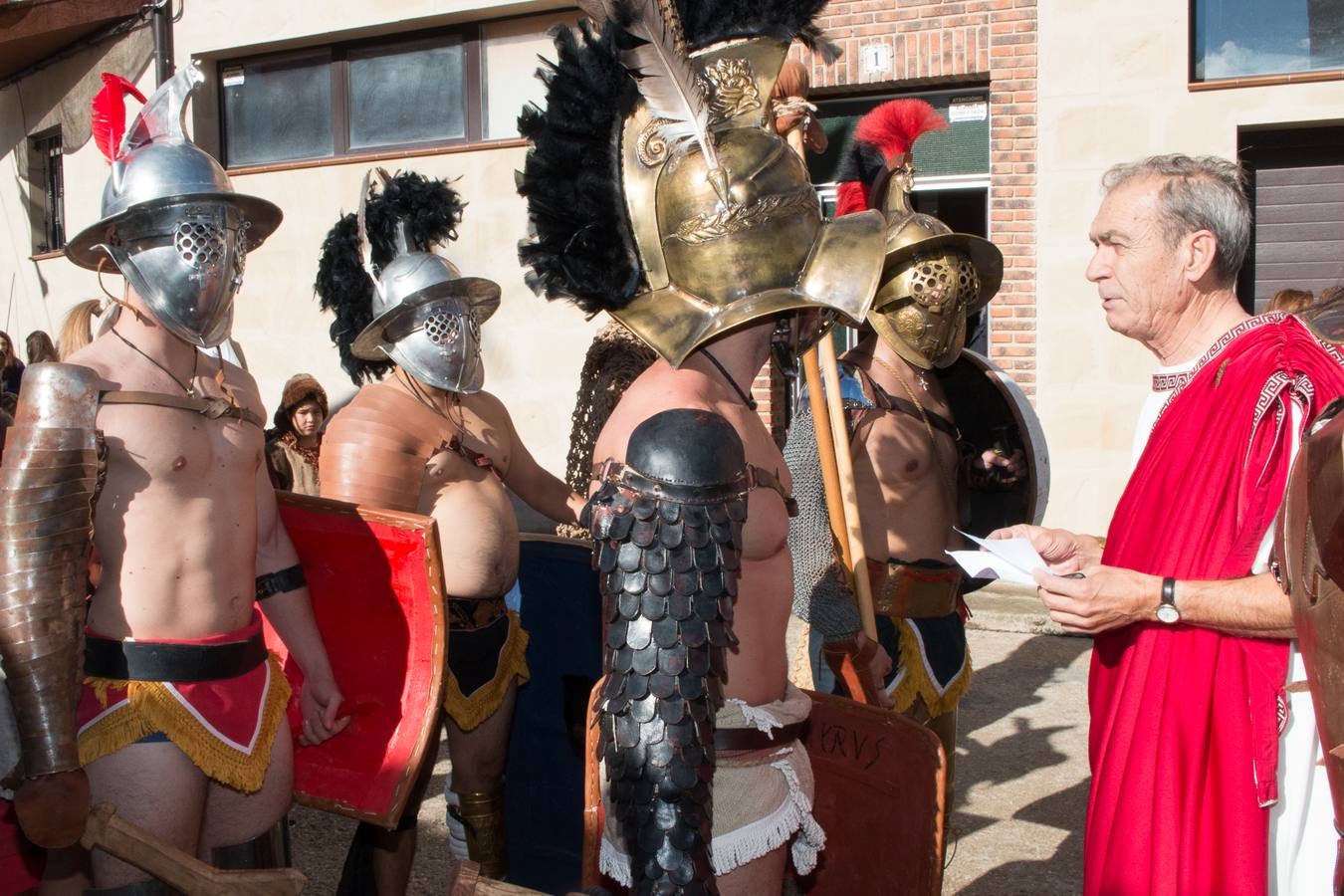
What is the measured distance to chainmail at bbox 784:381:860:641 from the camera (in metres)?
3.40

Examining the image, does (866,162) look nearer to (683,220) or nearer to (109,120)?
(683,220)

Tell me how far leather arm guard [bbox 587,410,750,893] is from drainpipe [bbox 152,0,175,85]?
10336mm

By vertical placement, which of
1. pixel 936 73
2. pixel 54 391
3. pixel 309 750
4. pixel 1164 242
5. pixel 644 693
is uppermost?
pixel 936 73

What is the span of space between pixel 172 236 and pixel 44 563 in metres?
0.79

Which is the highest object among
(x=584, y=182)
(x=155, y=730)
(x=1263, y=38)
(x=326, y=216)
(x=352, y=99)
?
(x=352, y=99)

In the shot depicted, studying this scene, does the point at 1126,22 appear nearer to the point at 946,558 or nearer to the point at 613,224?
the point at 946,558

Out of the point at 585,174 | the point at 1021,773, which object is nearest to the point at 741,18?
the point at 585,174

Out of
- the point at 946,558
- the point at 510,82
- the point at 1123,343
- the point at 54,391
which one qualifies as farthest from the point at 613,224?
the point at 510,82

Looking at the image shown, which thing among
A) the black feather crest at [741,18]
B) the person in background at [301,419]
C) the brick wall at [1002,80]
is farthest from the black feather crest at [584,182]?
the brick wall at [1002,80]

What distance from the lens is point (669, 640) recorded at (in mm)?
1790

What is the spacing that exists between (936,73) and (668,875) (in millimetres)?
7030

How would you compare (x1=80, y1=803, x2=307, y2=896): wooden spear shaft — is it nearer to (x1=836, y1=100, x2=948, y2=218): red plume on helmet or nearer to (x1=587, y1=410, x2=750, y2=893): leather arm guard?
(x1=587, y1=410, x2=750, y2=893): leather arm guard

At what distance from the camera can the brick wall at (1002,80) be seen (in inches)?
298

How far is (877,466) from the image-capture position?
3910mm
